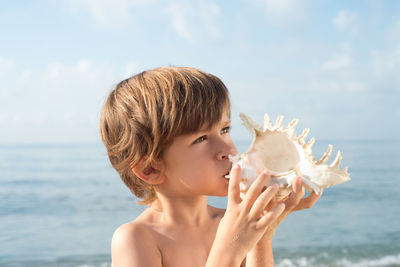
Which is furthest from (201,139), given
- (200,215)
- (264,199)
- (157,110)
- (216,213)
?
(216,213)

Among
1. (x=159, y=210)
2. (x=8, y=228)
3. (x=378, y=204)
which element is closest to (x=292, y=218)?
(x=378, y=204)

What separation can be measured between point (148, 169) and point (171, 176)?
13 centimetres

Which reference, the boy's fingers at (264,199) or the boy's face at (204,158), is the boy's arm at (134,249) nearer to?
the boy's face at (204,158)

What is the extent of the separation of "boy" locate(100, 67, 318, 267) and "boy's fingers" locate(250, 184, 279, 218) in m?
0.07

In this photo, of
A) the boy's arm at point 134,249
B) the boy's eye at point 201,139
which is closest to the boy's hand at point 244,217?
the boy's eye at point 201,139

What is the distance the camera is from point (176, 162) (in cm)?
199

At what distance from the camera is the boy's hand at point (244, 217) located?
5.37ft

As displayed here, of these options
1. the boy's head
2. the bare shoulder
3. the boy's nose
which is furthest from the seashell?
the bare shoulder

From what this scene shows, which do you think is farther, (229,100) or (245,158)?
(229,100)

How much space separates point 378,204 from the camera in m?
12.1

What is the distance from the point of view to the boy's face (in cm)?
192

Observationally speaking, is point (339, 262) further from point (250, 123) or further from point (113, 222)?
point (250, 123)

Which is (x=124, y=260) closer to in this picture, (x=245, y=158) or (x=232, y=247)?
(x=232, y=247)

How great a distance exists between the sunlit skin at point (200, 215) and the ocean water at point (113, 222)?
5.31m
